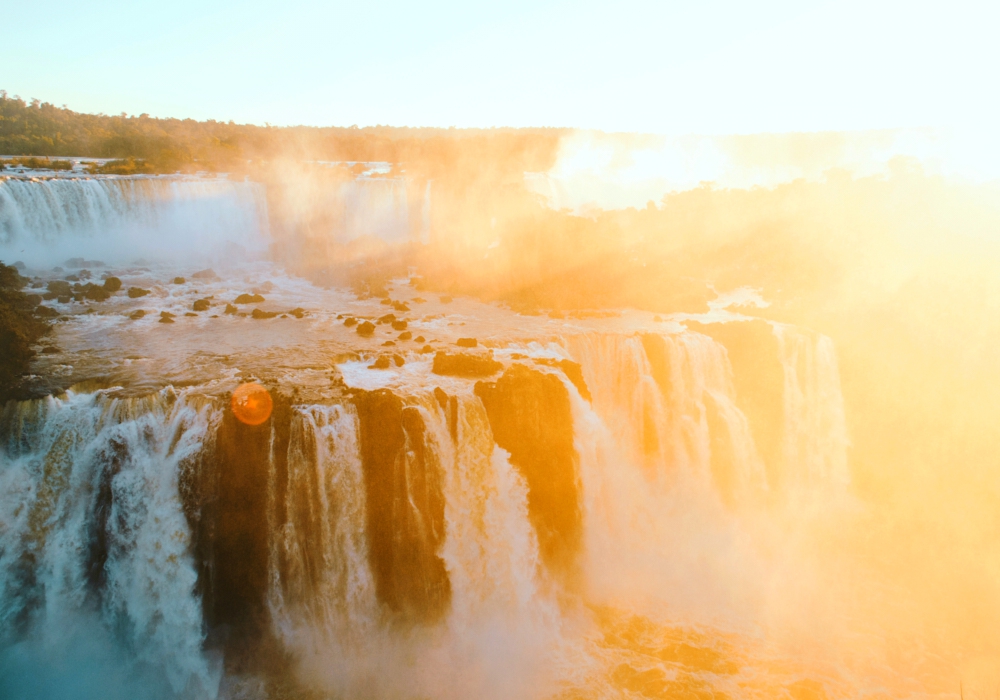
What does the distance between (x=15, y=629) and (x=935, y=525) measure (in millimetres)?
23480

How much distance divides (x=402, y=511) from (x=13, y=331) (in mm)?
10981

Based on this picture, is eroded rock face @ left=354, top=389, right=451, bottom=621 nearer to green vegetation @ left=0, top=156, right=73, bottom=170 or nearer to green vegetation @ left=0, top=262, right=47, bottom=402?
green vegetation @ left=0, top=262, right=47, bottom=402

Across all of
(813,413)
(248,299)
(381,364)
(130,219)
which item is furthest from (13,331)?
(813,413)

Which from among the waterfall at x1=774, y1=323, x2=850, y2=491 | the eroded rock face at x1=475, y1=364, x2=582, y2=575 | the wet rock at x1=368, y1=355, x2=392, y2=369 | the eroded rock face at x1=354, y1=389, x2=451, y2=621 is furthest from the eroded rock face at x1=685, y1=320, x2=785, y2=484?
the eroded rock face at x1=354, y1=389, x2=451, y2=621

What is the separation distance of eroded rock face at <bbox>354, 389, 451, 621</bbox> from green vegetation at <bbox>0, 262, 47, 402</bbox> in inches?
300

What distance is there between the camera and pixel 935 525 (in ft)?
59.5

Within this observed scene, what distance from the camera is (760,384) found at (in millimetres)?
19516

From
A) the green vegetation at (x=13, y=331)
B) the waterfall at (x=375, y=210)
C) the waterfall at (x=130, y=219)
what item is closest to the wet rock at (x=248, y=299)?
the green vegetation at (x=13, y=331)

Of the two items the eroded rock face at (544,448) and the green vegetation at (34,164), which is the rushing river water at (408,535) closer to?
the eroded rock face at (544,448)

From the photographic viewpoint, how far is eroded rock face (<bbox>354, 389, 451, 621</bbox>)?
41.7 feet

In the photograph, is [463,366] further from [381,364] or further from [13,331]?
[13,331]

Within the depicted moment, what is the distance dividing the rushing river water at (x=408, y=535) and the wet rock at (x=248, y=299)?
3.46 meters

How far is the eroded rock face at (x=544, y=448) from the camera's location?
Result: 14.1m

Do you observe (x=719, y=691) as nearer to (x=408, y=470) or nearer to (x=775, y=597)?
(x=775, y=597)
